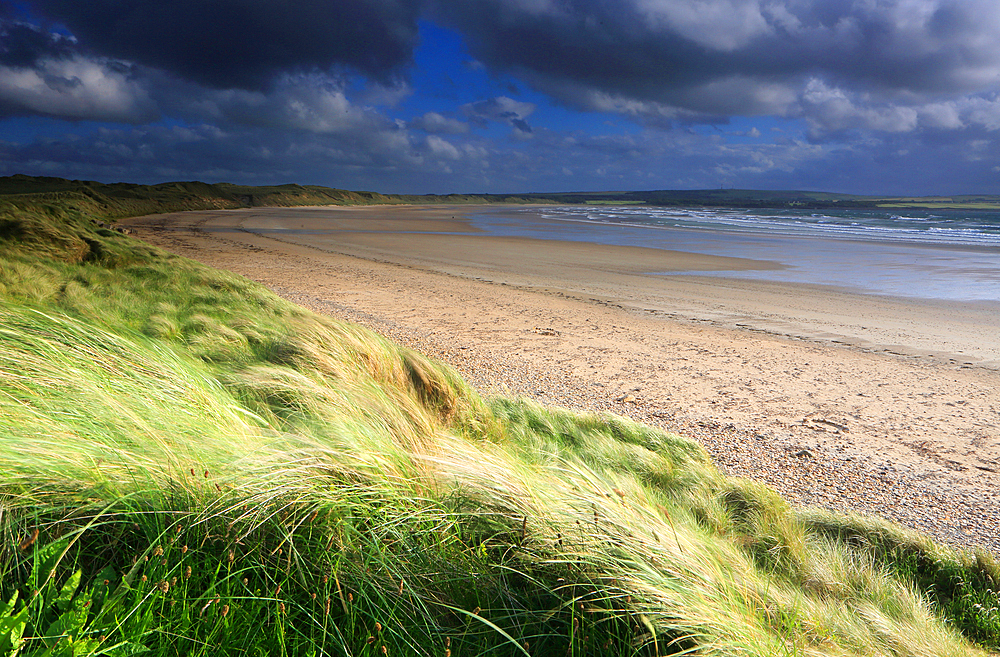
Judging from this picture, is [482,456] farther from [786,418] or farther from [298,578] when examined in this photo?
[786,418]

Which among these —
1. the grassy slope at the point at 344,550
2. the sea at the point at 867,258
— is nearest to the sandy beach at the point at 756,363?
the grassy slope at the point at 344,550

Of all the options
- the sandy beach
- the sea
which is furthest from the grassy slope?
the sea

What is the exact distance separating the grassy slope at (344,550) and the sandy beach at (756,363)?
142 cm

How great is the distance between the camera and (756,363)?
7.73 m

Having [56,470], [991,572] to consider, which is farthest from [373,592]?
[991,572]

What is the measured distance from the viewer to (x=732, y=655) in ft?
5.34

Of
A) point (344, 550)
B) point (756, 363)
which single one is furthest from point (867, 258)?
point (344, 550)

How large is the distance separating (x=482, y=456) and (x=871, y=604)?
1958mm

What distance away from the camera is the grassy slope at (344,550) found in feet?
5.24

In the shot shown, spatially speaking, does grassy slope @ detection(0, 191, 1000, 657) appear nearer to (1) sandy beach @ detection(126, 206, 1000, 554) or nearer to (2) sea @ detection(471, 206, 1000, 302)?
(1) sandy beach @ detection(126, 206, 1000, 554)

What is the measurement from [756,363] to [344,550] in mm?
7246

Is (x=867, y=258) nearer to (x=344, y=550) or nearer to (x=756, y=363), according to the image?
(x=756, y=363)

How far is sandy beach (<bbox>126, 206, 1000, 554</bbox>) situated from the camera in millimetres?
4543

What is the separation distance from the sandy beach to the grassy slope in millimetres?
1425
